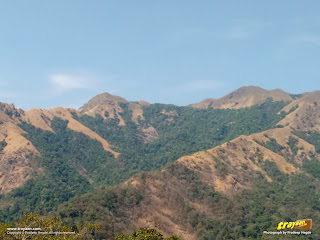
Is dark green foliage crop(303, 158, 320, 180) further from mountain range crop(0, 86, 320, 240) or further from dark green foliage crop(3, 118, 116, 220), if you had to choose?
dark green foliage crop(3, 118, 116, 220)

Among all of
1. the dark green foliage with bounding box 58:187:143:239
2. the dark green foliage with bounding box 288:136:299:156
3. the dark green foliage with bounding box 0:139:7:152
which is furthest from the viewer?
the dark green foliage with bounding box 288:136:299:156

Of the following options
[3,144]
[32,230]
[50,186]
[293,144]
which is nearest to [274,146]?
[293,144]

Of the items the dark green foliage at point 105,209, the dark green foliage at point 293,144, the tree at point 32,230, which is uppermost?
the dark green foliage at point 293,144

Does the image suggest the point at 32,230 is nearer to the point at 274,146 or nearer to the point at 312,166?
the point at 312,166

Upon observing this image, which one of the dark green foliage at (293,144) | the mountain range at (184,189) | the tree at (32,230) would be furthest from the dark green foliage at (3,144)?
the dark green foliage at (293,144)

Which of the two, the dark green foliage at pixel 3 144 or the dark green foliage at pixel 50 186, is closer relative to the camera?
the dark green foliage at pixel 50 186

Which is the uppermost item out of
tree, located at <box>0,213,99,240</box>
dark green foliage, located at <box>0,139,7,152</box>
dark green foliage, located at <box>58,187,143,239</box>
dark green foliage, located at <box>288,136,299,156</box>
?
dark green foliage, located at <box>0,139,7,152</box>

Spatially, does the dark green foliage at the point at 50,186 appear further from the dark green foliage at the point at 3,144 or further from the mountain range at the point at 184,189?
the dark green foliage at the point at 3,144

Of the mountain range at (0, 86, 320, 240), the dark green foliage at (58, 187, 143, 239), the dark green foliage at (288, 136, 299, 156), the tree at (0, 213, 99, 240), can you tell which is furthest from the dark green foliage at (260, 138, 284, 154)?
the tree at (0, 213, 99, 240)

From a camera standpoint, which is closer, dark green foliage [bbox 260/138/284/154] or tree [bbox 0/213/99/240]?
tree [bbox 0/213/99/240]

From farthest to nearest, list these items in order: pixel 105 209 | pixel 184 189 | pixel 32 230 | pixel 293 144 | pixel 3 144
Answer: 1. pixel 293 144
2. pixel 3 144
3. pixel 184 189
4. pixel 105 209
5. pixel 32 230

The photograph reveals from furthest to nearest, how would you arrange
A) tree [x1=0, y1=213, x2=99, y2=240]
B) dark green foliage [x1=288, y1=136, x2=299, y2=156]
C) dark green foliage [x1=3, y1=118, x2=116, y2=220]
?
dark green foliage [x1=288, y1=136, x2=299, y2=156] < dark green foliage [x1=3, y1=118, x2=116, y2=220] < tree [x1=0, y1=213, x2=99, y2=240]

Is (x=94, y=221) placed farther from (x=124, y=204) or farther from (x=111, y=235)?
(x=124, y=204)

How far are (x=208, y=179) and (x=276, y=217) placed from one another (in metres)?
30.4
